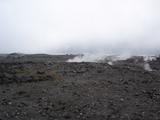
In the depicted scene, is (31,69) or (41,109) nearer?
(41,109)

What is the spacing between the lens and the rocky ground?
62.3 feet

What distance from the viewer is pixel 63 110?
66.2 feet

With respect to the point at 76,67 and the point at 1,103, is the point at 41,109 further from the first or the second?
the point at 76,67

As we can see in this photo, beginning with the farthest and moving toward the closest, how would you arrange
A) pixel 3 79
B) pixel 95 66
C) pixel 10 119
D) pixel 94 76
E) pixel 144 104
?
pixel 95 66, pixel 94 76, pixel 3 79, pixel 144 104, pixel 10 119

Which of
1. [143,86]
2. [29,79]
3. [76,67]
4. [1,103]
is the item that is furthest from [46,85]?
[76,67]

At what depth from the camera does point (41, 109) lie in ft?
66.1

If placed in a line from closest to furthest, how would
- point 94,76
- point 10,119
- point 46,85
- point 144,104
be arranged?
point 10,119, point 144,104, point 46,85, point 94,76

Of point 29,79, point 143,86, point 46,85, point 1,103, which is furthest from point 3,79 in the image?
point 143,86

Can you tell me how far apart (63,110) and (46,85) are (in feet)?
24.9

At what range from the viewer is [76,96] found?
76.8 ft

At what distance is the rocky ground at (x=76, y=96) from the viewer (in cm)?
1898

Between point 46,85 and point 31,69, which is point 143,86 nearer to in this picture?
point 46,85

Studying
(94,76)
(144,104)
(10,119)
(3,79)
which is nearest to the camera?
(10,119)

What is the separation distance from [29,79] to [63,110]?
10609mm
